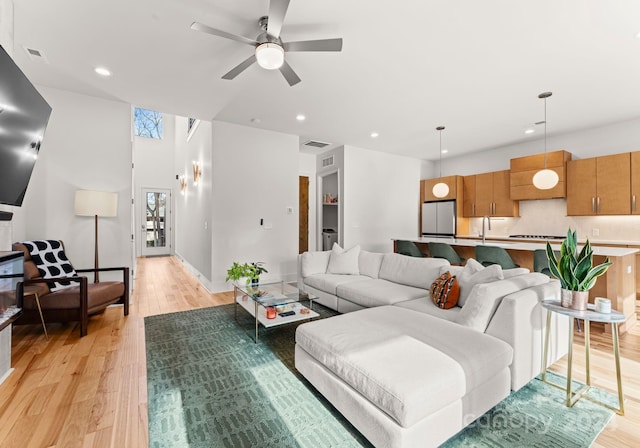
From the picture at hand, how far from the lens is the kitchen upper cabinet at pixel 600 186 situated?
4.44m

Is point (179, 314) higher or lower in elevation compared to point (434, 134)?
lower

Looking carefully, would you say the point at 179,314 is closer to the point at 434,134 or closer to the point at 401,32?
the point at 401,32

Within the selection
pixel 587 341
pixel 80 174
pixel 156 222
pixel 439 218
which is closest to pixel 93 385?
pixel 80 174

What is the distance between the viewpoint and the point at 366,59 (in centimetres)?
291

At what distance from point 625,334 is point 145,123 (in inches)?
459

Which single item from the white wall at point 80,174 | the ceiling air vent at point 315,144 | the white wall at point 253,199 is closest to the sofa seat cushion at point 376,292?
the white wall at point 253,199

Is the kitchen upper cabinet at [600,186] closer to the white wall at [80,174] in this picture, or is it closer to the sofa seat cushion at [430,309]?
the sofa seat cushion at [430,309]

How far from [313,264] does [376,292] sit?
4.20 ft

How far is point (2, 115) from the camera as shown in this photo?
5.75ft

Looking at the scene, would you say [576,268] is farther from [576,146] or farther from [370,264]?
[576,146]

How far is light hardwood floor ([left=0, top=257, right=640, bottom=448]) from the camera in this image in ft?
5.20

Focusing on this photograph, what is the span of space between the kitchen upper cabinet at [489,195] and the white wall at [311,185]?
368cm

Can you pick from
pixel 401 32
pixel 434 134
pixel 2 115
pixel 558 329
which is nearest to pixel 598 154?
pixel 434 134

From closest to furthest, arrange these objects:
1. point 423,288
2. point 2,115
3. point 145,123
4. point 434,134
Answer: point 2,115
point 423,288
point 434,134
point 145,123
